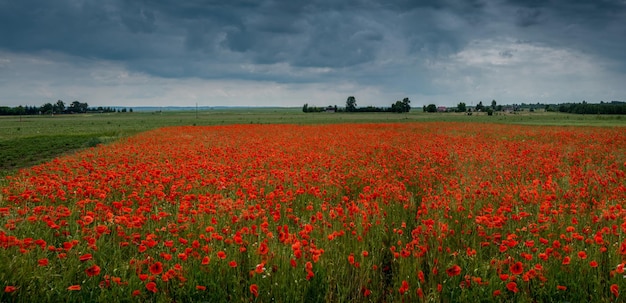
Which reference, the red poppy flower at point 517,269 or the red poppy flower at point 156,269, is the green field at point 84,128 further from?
the red poppy flower at point 517,269

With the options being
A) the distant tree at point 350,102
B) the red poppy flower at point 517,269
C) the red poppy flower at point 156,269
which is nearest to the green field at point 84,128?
the red poppy flower at point 156,269

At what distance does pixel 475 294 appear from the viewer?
379 centimetres

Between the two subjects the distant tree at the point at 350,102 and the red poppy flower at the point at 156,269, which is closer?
the red poppy flower at the point at 156,269

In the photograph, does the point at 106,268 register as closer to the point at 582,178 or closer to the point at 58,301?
the point at 58,301

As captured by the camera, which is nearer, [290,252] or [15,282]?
[15,282]

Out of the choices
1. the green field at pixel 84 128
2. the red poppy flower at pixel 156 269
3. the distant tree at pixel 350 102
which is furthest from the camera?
the distant tree at pixel 350 102

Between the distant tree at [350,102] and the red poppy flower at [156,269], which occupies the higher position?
the distant tree at [350,102]

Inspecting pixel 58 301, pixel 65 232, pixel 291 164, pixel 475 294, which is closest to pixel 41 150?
pixel 291 164

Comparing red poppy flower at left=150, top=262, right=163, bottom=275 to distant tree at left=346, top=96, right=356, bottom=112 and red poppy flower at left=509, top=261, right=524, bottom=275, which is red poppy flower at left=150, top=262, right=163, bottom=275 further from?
distant tree at left=346, top=96, right=356, bottom=112

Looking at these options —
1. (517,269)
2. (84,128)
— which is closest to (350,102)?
(84,128)

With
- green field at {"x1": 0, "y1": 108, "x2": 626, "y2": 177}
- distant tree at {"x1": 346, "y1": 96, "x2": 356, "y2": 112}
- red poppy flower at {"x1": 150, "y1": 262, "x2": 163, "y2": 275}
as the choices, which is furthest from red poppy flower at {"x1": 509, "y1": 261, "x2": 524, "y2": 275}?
distant tree at {"x1": 346, "y1": 96, "x2": 356, "y2": 112}

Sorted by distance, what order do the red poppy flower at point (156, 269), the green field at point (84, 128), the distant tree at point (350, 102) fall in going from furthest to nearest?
the distant tree at point (350, 102)
the green field at point (84, 128)
the red poppy flower at point (156, 269)

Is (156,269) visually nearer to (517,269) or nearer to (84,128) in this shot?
(517,269)

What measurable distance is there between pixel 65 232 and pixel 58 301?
1.63m
